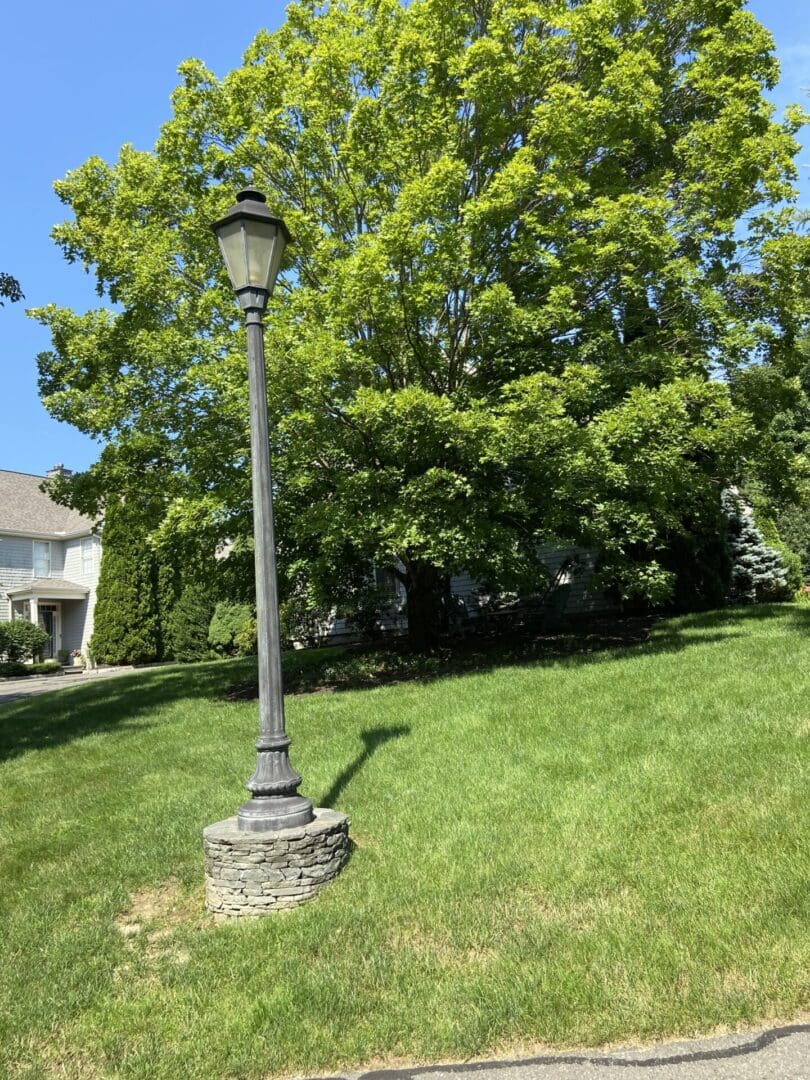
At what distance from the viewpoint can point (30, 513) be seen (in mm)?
31734

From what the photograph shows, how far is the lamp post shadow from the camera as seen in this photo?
5.95 metres

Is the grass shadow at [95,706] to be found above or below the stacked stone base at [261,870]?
above

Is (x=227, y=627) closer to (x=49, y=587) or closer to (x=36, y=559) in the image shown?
(x=49, y=587)

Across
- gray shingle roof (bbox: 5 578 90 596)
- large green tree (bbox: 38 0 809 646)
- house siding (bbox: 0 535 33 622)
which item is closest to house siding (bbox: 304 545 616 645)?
large green tree (bbox: 38 0 809 646)

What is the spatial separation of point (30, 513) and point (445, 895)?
31735 millimetres

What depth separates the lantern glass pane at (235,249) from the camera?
5.09 meters

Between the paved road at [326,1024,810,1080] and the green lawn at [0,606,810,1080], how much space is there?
9 centimetres

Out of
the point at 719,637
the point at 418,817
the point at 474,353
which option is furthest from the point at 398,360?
the point at 418,817

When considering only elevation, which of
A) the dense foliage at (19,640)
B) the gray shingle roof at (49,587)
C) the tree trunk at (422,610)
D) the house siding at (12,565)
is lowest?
the tree trunk at (422,610)

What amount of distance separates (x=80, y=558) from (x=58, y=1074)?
30562 millimetres

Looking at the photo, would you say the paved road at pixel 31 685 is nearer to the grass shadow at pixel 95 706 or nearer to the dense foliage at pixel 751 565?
the grass shadow at pixel 95 706

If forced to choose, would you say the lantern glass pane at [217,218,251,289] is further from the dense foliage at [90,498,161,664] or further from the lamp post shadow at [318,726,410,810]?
the dense foliage at [90,498,161,664]

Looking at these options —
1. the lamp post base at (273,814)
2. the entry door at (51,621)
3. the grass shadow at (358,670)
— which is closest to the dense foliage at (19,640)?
the entry door at (51,621)

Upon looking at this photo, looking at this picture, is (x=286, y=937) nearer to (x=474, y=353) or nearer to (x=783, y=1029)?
(x=783, y=1029)
